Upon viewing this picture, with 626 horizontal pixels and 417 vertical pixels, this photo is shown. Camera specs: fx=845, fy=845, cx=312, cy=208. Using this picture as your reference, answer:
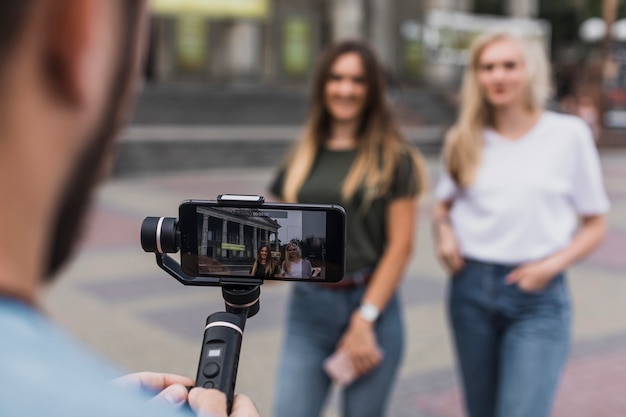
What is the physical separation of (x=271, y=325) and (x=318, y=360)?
3289 millimetres

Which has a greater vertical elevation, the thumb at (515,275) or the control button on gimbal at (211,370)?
the control button on gimbal at (211,370)

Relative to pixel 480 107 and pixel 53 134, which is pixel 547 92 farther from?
pixel 53 134

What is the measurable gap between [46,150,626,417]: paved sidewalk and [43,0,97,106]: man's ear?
3.02 m

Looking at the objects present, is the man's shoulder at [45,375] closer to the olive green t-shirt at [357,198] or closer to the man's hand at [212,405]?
the man's hand at [212,405]

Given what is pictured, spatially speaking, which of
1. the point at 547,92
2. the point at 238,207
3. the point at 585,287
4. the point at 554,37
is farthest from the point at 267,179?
the point at 554,37

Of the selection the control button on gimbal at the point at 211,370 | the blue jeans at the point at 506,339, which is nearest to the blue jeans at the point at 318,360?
the blue jeans at the point at 506,339

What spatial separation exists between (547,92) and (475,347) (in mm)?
1094

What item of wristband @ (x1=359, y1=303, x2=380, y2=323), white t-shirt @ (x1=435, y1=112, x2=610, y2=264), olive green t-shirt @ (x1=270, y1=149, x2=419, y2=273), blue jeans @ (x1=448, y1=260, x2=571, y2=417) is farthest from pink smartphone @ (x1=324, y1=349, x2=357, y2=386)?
white t-shirt @ (x1=435, y1=112, x2=610, y2=264)

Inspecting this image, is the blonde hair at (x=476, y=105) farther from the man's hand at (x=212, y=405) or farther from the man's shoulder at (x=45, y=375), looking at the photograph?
the man's shoulder at (x=45, y=375)

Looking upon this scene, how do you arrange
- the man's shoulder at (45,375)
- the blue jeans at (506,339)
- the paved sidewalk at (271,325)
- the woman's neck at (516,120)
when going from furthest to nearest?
the paved sidewalk at (271,325) < the woman's neck at (516,120) < the blue jeans at (506,339) < the man's shoulder at (45,375)

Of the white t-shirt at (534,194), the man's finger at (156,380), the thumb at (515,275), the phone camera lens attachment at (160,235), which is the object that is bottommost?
the thumb at (515,275)

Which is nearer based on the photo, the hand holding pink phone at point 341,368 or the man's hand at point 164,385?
the man's hand at point 164,385

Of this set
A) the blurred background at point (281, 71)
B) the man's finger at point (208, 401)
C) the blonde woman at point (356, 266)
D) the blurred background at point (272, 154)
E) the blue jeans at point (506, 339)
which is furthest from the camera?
the blurred background at point (281, 71)

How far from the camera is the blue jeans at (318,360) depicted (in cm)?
317
